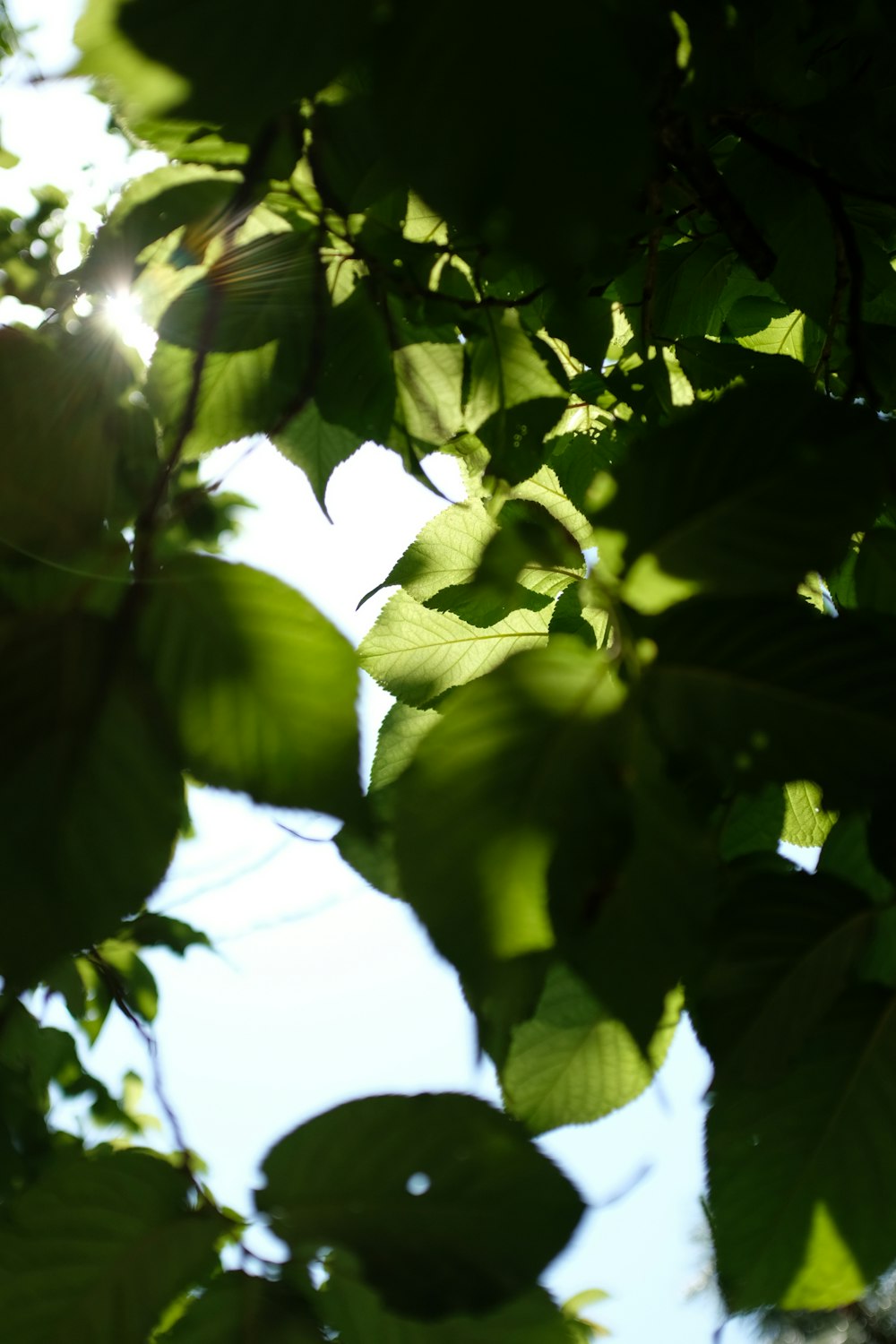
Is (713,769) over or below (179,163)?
below

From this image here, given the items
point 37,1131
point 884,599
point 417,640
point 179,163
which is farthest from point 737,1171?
point 37,1131

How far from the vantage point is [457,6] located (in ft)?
0.72

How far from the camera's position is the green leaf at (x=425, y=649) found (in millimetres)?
550

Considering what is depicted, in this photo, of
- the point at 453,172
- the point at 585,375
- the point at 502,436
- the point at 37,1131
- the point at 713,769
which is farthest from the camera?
the point at 37,1131

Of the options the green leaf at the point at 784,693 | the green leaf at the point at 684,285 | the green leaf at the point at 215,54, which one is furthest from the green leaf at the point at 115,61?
the green leaf at the point at 684,285

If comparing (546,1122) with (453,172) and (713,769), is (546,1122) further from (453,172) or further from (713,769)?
(453,172)

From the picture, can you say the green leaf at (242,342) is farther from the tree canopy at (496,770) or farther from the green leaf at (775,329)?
the green leaf at (775,329)

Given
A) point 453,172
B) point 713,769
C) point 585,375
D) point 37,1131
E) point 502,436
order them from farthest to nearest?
point 37,1131
point 585,375
point 502,436
point 713,769
point 453,172

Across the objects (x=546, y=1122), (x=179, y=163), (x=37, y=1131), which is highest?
(x=179, y=163)

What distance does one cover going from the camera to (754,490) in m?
0.27

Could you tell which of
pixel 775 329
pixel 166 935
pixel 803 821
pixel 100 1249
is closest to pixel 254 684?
pixel 100 1249

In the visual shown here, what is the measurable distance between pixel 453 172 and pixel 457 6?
0.04m

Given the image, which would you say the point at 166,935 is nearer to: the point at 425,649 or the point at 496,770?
the point at 425,649

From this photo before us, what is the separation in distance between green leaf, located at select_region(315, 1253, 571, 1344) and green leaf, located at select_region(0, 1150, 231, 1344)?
4 cm
